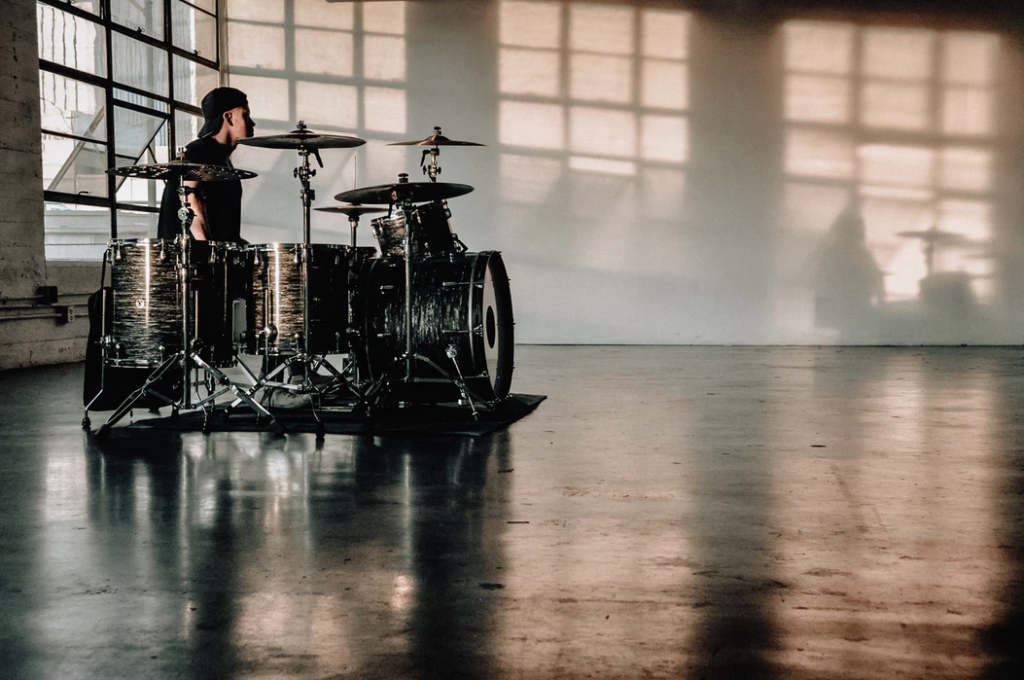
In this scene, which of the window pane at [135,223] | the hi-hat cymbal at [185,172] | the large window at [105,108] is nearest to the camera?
the hi-hat cymbal at [185,172]

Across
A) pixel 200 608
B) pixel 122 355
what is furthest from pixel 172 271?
pixel 200 608

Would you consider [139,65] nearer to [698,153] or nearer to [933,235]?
[698,153]

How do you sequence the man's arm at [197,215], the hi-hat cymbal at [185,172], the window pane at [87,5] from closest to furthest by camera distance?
1. the hi-hat cymbal at [185,172]
2. the man's arm at [197,215]
3. the window pane at [87,5]

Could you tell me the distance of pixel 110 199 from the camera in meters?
9.13

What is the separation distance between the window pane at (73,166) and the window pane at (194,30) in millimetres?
2101

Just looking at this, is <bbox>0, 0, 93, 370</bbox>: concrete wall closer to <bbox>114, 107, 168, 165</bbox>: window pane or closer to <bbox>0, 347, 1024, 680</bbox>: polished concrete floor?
<bbox>114, 107, 168, 165</bbox>: window pane

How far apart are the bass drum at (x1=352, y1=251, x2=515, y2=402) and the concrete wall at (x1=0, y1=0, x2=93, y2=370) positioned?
412 centimetres

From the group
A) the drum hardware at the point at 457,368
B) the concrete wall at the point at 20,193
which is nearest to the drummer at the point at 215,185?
the drum hardware at the point at 457,368

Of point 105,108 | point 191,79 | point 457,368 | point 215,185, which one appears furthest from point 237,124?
point 191,79

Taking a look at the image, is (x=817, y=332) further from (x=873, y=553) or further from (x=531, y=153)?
(x=873, y=553)

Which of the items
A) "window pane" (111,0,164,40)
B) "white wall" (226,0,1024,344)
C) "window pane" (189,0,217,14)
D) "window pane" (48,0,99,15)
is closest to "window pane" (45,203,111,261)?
"window pane" (48,0,99,15)

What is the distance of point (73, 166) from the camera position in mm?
8695

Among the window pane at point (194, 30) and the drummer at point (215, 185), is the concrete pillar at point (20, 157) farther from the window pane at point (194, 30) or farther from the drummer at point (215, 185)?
the drummer at point (215, 185)

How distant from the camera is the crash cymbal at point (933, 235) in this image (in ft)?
35.2
